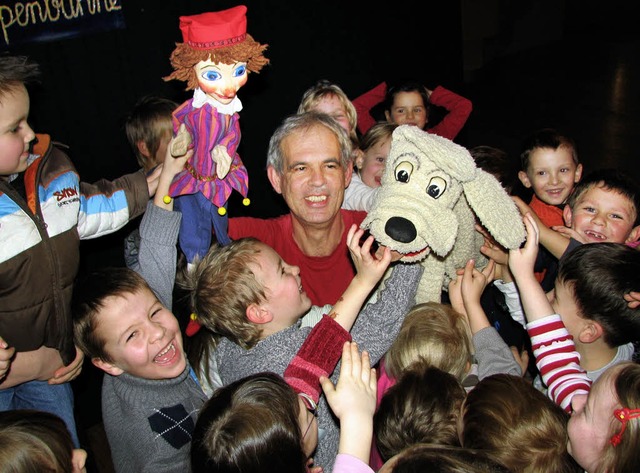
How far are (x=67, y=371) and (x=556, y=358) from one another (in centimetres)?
169

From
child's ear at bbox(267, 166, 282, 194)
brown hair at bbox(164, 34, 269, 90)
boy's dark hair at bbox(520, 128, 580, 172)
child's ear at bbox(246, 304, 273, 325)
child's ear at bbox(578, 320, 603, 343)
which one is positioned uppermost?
brown hair at bbox(164, 34, 269, 90)

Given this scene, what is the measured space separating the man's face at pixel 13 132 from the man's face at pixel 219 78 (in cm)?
55

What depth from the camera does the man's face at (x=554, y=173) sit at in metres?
2.57

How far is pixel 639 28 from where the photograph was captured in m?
9.67

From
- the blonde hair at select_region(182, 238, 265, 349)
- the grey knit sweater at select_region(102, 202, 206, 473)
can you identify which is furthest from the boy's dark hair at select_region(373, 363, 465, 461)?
the grey knit sweater at select_region(102, 202, 206, 473)

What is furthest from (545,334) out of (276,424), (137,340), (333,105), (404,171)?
(333,105)

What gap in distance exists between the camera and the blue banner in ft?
7.61

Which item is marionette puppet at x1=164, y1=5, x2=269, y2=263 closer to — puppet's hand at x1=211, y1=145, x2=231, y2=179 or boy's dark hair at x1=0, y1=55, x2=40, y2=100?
puppet's hand at x1=211, y1=145, x2=231, y2=179

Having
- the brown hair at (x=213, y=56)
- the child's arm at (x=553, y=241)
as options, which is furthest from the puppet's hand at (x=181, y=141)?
the child's arm at (x=553, y=241)

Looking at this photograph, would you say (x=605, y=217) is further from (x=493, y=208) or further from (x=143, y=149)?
(x=143, y=149)

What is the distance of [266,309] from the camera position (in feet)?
5.70

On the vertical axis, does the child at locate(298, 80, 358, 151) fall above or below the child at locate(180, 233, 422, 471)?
above

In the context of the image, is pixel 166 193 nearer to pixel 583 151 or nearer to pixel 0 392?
pixel 0 392

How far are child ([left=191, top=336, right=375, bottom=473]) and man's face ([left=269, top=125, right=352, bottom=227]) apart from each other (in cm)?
79
